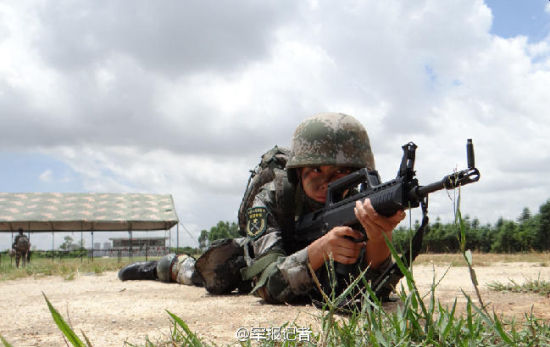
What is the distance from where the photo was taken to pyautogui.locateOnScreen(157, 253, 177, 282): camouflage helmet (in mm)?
5055

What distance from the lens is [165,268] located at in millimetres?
5074

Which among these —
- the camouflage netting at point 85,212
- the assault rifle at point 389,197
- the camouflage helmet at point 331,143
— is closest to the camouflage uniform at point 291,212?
the camouflage helmet at point 331,143

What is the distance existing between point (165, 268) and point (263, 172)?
2104 mm

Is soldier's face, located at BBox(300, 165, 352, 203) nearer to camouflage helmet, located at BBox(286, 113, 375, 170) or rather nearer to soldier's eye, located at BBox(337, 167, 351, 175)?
soldier's eye, located at BBox(337, 167, 351, 175)

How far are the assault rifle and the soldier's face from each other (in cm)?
16

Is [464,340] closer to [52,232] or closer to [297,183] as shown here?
[297,183]

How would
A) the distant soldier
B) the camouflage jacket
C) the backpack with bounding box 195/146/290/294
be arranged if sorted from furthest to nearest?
the distant soldier
the backpack with bounding box 195/146/290/294
the camouflage jacket

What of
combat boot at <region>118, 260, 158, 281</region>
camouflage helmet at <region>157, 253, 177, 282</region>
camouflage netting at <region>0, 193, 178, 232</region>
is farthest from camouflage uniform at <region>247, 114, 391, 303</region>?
camouflage netting at <region>0, 193, 178, 232</region>

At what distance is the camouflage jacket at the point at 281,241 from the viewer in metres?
2.70

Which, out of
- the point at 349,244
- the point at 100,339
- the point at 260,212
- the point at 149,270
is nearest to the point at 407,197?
the point at 349,244

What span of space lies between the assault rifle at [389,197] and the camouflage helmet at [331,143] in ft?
0.89

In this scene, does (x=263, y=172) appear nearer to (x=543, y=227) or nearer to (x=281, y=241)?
(x=281, y=241)

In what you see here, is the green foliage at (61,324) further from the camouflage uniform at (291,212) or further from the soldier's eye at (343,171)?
the soldier's eye at (343,171)

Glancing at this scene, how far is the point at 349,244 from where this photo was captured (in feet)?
8.20
